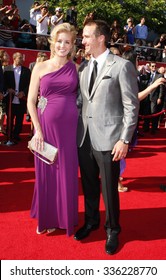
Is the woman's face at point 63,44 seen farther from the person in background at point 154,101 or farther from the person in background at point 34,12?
the person in background at point 34,12

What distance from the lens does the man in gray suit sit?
8.67 feet

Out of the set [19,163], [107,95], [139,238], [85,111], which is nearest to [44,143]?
[85,111]

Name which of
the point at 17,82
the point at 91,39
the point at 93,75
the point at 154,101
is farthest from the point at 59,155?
the point at 154,101

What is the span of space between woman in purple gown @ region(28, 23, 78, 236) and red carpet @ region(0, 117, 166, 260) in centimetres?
25

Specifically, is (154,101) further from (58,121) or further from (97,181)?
(58,121)

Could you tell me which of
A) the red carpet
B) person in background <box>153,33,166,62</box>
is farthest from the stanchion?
person in background <box>153,33,166,62</box>

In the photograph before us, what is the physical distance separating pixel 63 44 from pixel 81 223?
185 cm

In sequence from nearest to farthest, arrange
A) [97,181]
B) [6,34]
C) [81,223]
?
[97,181]
[81,223]
[6,34]

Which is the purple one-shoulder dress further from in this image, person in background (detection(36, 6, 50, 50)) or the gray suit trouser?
person in background (detection(36, 6, 50, 50))

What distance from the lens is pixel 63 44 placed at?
2883mm

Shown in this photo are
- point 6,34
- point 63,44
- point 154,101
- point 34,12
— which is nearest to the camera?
point 63,44

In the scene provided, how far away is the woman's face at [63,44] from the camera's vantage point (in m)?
2.87
